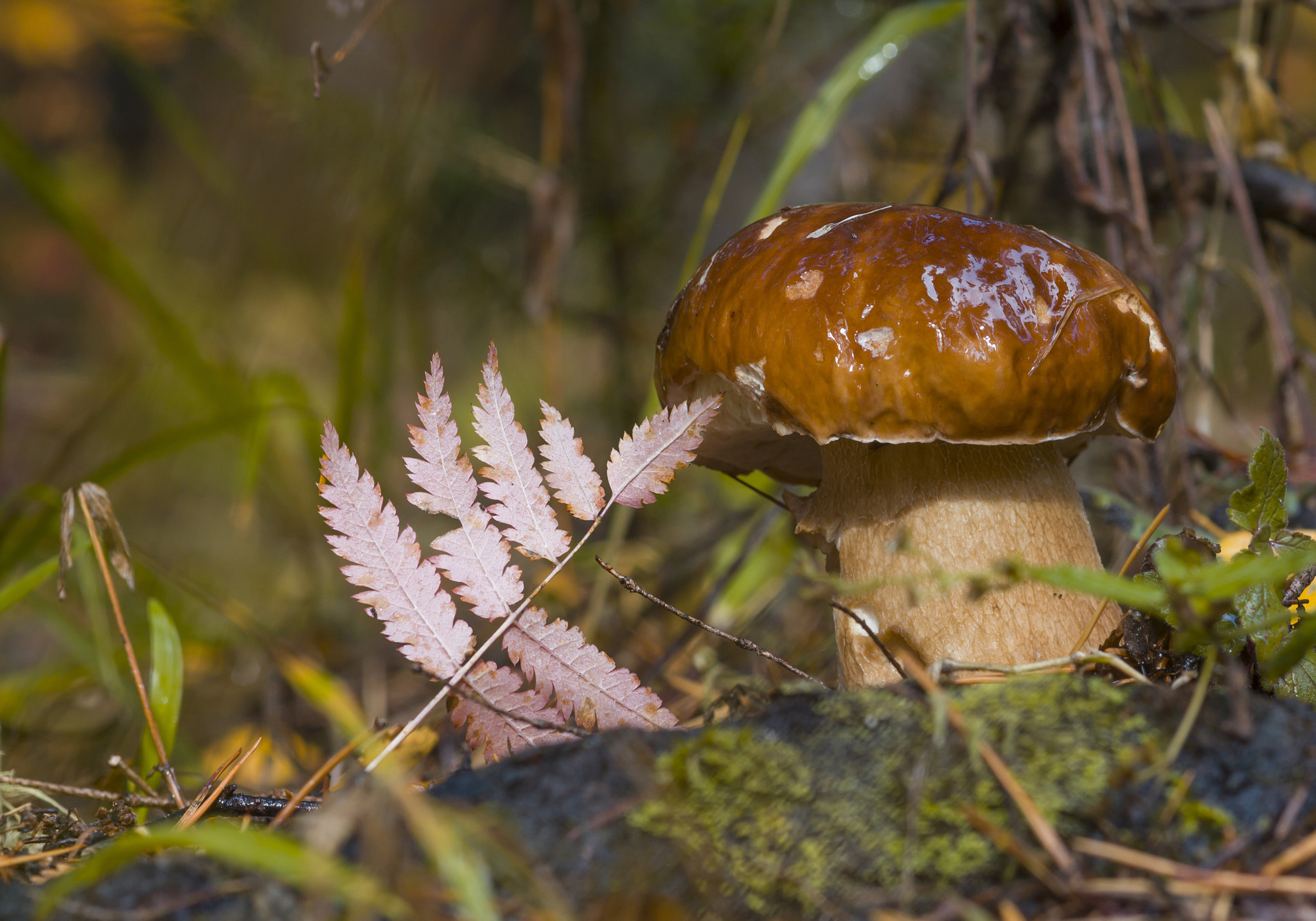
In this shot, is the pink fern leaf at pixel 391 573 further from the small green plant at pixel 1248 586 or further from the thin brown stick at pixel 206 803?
the small green plant at pixel 1248 586

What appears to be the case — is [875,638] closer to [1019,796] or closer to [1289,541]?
[1019,796]

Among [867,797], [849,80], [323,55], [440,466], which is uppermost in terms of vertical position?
[323,55]

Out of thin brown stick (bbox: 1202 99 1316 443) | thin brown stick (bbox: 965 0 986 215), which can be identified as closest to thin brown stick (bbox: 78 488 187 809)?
thin brown stick (bbox: 965 0 986 215)

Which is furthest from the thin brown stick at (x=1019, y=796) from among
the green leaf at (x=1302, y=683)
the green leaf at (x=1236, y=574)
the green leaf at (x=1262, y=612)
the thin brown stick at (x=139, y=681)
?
the thin brown stick at (x=139, y=681)

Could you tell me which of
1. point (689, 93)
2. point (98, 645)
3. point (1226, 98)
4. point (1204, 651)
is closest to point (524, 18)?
point (689, 93)

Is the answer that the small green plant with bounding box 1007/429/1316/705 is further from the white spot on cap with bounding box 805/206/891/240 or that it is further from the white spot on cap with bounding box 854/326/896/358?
the white spot on cap with bounding box 805/206/891/240

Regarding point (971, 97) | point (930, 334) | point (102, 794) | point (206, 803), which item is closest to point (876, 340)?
point (930, 334)
